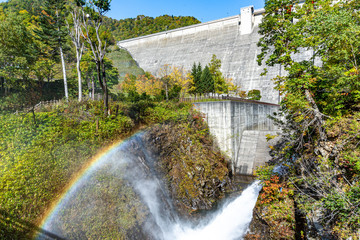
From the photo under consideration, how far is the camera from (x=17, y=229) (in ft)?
21.2

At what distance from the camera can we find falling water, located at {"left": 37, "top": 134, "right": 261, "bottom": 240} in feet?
25.6

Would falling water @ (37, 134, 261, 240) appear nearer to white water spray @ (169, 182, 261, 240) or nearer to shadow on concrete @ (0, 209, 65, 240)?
white water spray @ (169, 182, 261, 240)

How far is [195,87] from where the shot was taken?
29.8 meters

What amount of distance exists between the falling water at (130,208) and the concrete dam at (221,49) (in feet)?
88.2

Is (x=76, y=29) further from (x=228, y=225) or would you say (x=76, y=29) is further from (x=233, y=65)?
(x=233, y=65)

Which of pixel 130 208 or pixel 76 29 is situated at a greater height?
pixel 76 29

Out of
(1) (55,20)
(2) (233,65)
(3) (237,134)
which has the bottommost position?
(3) (237,134)

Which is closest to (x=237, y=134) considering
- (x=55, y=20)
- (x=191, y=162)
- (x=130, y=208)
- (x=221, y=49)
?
(x=191, y=162)

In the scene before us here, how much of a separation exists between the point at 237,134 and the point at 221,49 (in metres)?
32.1

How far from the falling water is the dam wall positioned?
4298 millimetres

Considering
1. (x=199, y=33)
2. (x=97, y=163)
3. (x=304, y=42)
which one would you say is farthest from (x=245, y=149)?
(x=199, y=33)

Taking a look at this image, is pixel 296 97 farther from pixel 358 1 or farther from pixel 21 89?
pixel 21 89

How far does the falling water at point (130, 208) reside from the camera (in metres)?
7.81

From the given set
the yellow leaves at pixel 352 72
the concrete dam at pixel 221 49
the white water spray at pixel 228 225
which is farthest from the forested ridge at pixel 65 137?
the concrete dam at pixel 221 49
